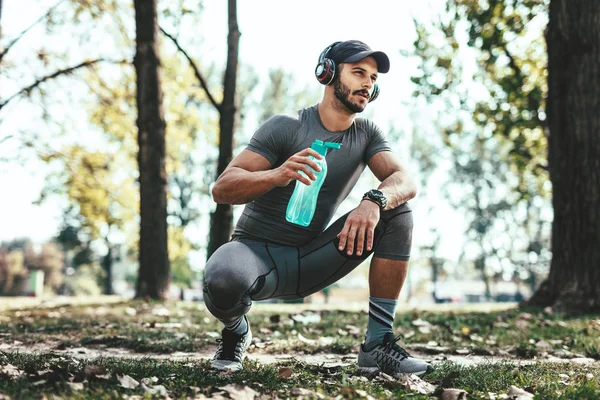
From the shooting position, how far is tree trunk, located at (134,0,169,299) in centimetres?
1096

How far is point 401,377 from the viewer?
3240 mm

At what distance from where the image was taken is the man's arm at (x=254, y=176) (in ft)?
10.6

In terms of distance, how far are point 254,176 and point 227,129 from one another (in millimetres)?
6982

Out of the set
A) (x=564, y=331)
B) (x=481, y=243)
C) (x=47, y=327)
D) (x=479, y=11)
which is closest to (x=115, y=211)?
(x=479, y=11)

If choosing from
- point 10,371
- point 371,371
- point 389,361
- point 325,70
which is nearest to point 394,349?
point 389,361

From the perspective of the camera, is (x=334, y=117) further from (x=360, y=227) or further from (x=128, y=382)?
(x=128, y=382)

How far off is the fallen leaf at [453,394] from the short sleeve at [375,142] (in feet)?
5.50

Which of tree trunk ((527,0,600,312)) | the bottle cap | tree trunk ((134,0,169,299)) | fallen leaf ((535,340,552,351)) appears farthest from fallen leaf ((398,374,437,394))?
tree trunk ((134,0,169,299))

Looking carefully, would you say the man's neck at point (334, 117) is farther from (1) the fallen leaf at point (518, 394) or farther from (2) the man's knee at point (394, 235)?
(1) the fallen leaf at point (518, 394)

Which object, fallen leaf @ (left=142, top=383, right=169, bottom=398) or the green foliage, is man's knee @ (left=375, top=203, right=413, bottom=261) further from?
the green foliage

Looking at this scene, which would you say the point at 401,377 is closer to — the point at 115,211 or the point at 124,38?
the point at 124,38

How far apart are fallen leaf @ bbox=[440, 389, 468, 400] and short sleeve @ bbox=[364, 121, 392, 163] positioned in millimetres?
1675

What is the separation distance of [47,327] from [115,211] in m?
15.4

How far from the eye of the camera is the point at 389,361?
356 centimetres
